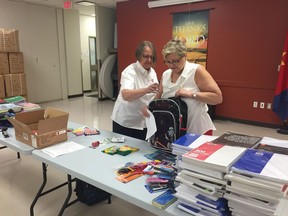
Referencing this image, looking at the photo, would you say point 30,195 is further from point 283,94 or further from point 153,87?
point 283,94

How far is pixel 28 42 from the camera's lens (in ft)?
21.9

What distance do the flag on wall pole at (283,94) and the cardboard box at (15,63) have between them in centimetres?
562

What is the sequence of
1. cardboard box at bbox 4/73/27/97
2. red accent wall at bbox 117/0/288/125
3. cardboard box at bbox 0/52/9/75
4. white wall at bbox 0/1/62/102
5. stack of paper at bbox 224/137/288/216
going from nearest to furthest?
stack of paper at bbox 224/137/288/216 < red accent wall at bbox 117/0/288/125 < cardboard box at bbox 0/52/9/75 < cardboard box at bbox 4/73/27/97 < white wall at bbox 0/1/62/102

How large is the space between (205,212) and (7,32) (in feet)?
19.5

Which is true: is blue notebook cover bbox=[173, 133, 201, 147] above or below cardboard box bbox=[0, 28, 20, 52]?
below

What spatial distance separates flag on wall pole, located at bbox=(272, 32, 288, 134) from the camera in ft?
14.3

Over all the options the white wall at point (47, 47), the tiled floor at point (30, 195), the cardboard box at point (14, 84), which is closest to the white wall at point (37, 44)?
the white wall at point (47, 47)

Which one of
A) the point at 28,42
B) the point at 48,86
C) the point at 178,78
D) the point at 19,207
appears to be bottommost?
the point at 19,207

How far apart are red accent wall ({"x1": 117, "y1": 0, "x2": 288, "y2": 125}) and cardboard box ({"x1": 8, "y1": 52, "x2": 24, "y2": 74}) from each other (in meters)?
3.61

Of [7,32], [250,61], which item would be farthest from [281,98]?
[7,32]

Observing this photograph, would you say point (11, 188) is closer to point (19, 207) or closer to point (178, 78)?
point (19, 207)

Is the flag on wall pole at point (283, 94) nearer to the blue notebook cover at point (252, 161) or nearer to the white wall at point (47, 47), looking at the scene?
the blue notebook cover at point (252, 161)

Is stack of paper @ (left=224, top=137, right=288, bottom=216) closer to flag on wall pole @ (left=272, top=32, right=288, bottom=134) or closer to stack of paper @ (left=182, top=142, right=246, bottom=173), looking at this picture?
stack of paper @ (left=182, top=142, right=246, bottom=173)

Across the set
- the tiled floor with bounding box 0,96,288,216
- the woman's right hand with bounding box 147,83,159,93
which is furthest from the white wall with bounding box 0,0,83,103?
the woman's right hand with bounding box 147,83,159,93
